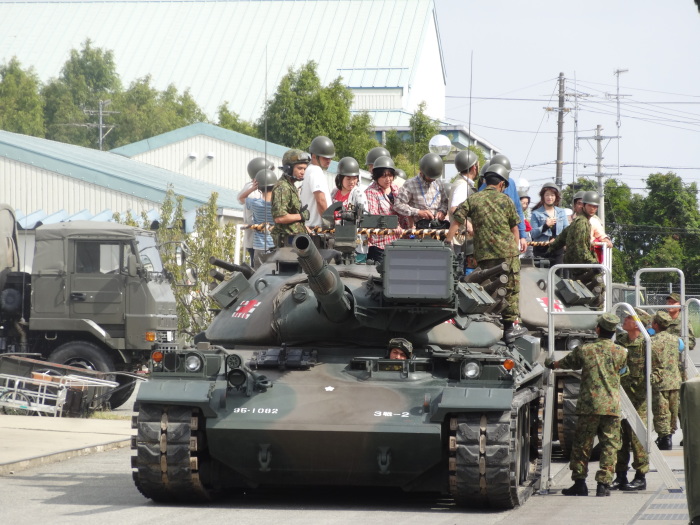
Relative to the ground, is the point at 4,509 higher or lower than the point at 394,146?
lower

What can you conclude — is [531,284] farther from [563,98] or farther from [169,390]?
[563,98]

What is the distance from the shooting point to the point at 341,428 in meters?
10.5

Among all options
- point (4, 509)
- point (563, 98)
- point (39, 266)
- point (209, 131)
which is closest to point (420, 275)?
point (4, 509)

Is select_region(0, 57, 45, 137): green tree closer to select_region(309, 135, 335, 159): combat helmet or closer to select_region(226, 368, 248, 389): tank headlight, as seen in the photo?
select_region(309, 135, 335, 159): combat helmet

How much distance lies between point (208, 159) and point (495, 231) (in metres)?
34.3

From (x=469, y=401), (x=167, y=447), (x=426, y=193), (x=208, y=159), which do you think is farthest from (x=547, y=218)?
(x=208, y=159)

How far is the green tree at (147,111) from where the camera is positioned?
72.6 m

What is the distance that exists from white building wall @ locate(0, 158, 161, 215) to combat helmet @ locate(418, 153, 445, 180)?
22321 mm

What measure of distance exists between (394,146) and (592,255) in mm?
25033

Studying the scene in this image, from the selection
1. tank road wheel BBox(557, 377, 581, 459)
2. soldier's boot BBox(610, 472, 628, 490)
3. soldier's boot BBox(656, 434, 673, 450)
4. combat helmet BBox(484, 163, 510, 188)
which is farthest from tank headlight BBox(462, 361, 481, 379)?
soldier's boot BBox(656, 434, 673, 450)

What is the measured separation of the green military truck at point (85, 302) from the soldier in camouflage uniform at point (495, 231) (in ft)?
27.3

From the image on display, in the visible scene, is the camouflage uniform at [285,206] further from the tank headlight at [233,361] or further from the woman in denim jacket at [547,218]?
the woman in denim jacket at [547,218]

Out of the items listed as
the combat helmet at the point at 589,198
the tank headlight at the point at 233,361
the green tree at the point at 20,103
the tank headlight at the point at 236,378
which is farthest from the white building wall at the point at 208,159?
the tank headlight at the point at 236,378

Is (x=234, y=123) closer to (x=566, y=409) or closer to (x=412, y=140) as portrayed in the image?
(x=412, y=140)
